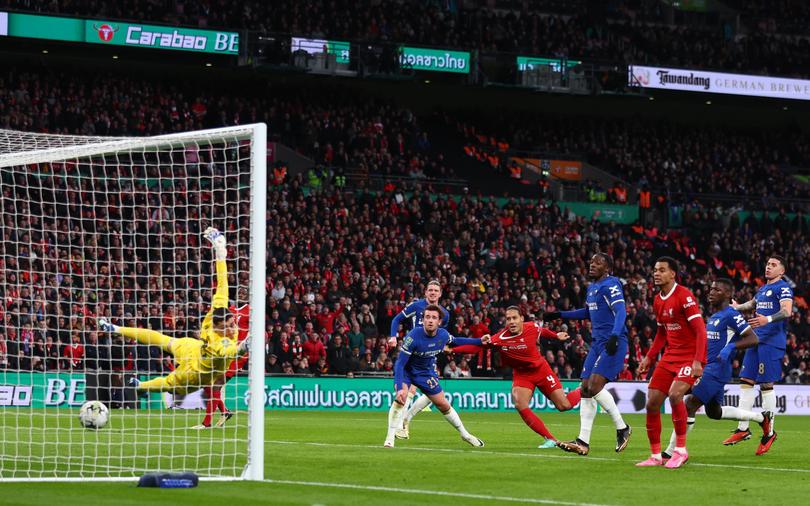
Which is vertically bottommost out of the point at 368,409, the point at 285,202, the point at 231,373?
the point at 368,409

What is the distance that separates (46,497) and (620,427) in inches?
316

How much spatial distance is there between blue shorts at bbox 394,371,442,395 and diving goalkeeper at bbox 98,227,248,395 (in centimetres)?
272

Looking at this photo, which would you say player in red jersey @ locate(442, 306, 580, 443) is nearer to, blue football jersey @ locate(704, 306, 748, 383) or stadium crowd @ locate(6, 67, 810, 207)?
blue football jersey @ locate(704, 306, 748, 383)

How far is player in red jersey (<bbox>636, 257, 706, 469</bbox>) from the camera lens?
13.2 m

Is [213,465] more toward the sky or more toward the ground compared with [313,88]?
more toward the ground

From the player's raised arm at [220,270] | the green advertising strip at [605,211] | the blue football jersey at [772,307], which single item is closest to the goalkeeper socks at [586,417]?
the blue football jersey at [772,307]

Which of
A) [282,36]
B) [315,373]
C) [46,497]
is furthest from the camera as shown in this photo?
[282,36]

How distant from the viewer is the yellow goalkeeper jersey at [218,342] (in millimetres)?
13695

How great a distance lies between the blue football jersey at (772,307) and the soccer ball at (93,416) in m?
8.69

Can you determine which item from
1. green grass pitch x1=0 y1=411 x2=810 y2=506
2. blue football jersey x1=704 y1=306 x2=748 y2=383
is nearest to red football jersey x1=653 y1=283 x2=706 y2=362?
green grass pitch x1=0 y1=411 x2=810 y2=506

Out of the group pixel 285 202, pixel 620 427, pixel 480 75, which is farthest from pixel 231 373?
pixel 480 75

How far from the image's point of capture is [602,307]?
15891mm

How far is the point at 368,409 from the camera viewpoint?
95.0 feet

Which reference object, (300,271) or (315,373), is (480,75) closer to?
(300,271)
